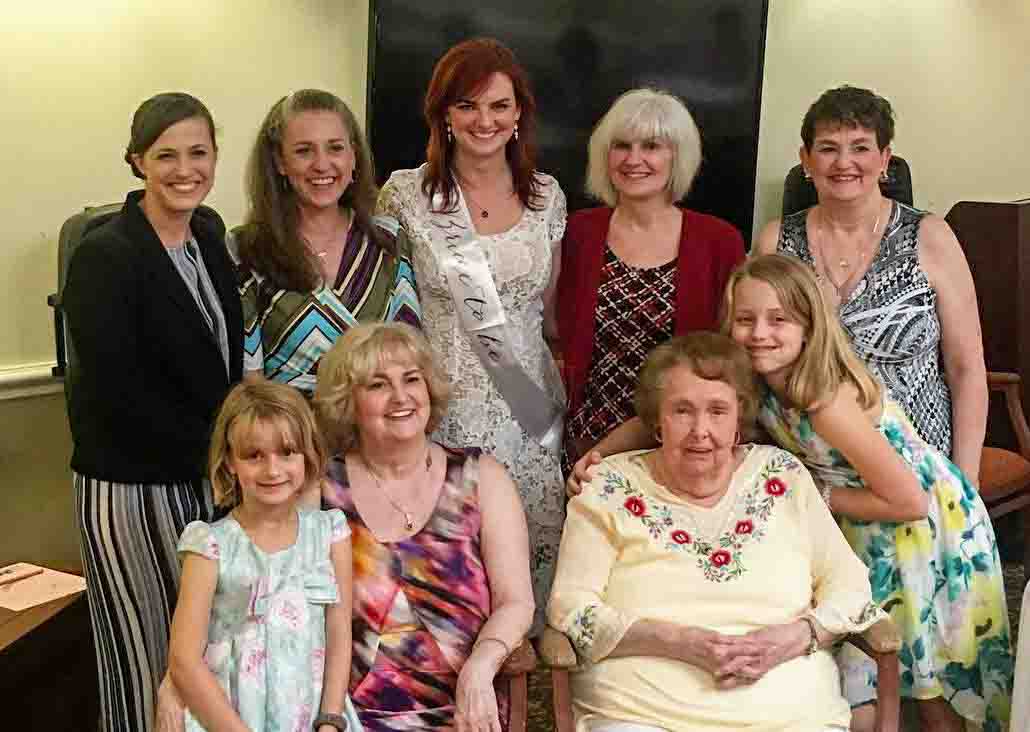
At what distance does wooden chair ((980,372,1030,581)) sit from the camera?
133 inches

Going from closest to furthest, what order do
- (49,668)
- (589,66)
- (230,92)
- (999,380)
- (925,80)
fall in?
(49,668)
(999,380)
(230,92)
(589,66)
(925,80)

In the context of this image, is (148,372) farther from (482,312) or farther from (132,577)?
(482,312)

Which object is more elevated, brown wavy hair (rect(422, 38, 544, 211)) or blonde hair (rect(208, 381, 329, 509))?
brown wavy hair (rect(422, 38, 544, 211))

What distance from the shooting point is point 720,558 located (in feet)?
6.77

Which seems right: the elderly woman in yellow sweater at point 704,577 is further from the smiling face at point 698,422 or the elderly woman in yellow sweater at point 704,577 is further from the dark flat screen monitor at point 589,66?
the dark flat screen monitor at point 589,66

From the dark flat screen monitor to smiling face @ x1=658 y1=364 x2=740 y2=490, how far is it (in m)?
2.24

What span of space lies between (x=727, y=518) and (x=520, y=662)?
460 mm

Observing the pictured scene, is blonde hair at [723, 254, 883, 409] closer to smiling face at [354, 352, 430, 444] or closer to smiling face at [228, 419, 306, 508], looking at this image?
smiling face at [354, 352, 430, 444]

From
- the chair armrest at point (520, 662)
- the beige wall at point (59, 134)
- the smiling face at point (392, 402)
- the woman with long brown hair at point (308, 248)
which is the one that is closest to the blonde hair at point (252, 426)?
the smiling face at point (392, 402)

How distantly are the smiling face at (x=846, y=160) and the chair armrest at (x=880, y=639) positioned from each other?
Answer: 2.96 feet

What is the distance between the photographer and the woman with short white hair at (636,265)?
243cm

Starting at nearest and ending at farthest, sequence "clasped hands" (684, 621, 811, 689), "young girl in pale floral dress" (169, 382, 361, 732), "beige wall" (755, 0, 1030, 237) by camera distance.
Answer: "young girl in pale floral dress" (169, 382, 361, 732) → "clasped hands" (684, 621, 811, 689) → "beige wall" (755, 0, 1030, 237)

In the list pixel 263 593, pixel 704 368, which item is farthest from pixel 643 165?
pixel 263 593

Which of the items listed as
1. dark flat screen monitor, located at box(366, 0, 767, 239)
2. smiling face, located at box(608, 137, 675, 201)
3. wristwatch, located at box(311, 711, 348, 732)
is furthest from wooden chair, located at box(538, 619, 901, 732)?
dark flat screen monitor, located at box(366, 0, 767, 239)
